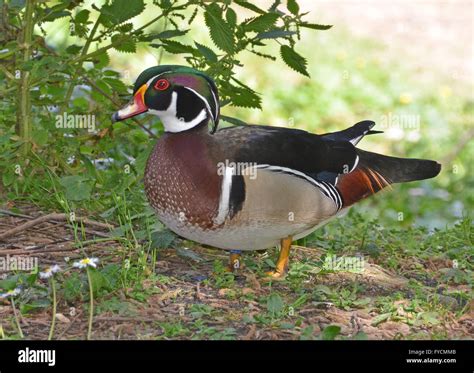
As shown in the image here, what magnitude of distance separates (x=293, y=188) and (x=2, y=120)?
1.61 m

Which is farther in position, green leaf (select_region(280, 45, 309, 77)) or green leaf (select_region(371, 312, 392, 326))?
green leaf (select_region(280, 45, 309, 77))

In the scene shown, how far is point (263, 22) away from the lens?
4227 millimetres

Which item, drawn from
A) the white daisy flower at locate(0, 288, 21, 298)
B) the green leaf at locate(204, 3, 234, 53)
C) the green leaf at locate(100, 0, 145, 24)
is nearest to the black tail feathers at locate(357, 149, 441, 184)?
the green leaf at locate(204, 3, 234, 53)

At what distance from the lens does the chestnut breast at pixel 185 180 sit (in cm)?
390

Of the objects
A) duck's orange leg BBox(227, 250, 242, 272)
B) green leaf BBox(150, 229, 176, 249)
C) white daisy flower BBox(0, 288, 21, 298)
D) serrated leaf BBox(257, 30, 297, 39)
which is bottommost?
white daisy flower BBox(0, 288, 21, 298)

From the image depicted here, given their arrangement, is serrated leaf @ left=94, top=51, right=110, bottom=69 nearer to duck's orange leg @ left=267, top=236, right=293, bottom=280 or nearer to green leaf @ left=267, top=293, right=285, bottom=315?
duck's orange leg @ left=267, top=236, right=293, bottom=280

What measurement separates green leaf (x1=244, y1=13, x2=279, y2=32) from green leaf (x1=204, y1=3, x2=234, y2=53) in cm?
10

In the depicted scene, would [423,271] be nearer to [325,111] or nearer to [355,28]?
[325,111]

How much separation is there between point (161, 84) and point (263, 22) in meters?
0.58

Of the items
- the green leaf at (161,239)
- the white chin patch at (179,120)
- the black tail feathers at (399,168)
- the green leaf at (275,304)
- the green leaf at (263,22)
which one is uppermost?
the green leaf at (263,22)

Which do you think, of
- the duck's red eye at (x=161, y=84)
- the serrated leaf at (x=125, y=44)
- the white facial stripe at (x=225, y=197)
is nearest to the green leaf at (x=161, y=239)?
the white facial stripe at (x=225, y=197)

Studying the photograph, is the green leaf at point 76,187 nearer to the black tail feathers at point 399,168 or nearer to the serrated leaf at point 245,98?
the serrated leaf at point 245,98

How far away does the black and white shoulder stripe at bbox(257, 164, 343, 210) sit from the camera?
4036mm

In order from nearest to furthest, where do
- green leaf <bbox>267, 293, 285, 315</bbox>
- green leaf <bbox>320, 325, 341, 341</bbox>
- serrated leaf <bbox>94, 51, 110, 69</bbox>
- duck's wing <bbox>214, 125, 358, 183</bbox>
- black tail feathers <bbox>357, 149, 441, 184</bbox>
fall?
green leaf <bbox>320, 325, 341, 341</bbox> → green leaf <bbox>267, 293, 285, 315</bbox> → duck's wing <bbox>214, 125, 358, 183</bbox> → black tail feathers <bbox>357, 149, 441, 184</bbox> → serrated leaf <bbox>94, 51, 110, 69</bbox>
